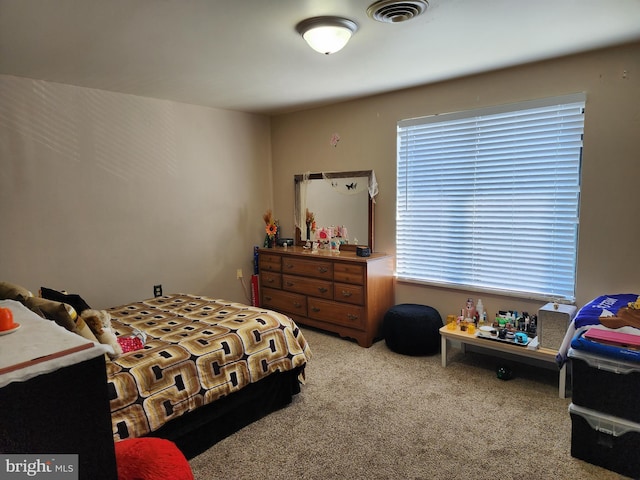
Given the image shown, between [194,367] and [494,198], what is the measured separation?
2.68 metres

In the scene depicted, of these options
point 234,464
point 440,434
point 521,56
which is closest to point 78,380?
point 234,464

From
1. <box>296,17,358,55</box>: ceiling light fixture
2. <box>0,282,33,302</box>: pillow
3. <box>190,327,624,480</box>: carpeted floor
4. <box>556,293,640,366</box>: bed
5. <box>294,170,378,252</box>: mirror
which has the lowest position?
<box>190,327,624,480</box>: carpeted floor

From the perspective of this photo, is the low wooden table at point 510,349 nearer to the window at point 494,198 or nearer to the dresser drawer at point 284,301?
the window at point 494,198

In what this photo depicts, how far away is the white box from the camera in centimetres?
283

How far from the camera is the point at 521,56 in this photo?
9.54 feet

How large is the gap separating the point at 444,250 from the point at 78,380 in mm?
3347

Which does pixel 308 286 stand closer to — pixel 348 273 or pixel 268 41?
pixel 348 273

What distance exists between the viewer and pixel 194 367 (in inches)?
90.4

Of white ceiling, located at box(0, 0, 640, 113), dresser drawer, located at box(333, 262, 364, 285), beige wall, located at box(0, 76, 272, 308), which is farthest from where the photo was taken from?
dresser drawer, located at box(333, 262, 364, 285)

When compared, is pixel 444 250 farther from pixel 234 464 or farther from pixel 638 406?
pixel 234 464

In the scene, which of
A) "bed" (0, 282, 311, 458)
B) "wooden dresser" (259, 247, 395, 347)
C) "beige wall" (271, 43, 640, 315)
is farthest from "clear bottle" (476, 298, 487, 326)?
"bed" (0, 282, 311, 458)

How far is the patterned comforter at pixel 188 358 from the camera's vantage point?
6.68ft

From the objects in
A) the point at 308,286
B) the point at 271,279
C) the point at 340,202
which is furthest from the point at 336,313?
the point at 340,202

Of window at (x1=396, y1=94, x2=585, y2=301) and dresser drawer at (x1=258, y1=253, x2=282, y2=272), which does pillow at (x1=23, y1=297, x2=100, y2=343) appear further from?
window at (x1=396, y1=94, x2=585, y2=301)
